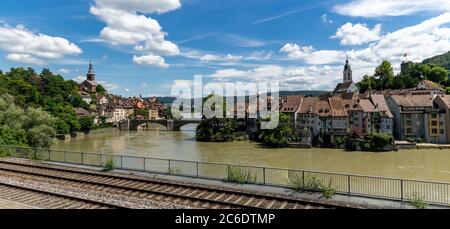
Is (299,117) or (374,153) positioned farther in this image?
(299,117)

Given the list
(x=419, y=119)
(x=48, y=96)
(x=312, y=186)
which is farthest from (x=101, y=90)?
(x=312, y=186)

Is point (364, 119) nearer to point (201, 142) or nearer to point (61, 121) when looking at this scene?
point (201, 142)

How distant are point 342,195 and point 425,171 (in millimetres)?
24701

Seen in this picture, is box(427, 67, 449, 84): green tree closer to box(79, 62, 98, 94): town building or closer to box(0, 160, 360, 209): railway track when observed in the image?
box(0, 160, 360, 209): railway track

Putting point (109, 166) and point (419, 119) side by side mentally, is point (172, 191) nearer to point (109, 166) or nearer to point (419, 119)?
point (109, 166)

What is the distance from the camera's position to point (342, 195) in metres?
12.1

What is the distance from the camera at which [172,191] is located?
12.9m

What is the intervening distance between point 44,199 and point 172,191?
13.2 ft

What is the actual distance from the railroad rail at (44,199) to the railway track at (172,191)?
1.70 meters

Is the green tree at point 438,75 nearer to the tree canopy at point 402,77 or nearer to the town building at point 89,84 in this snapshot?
the tree canopy at point 402,77

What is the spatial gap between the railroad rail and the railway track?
5.58 feet

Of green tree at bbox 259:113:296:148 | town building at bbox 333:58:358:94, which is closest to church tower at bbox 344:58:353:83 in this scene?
town building at bbox 333:58:358:94

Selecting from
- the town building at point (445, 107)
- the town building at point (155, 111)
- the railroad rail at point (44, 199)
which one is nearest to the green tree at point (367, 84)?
the town building at point (445, 107)
